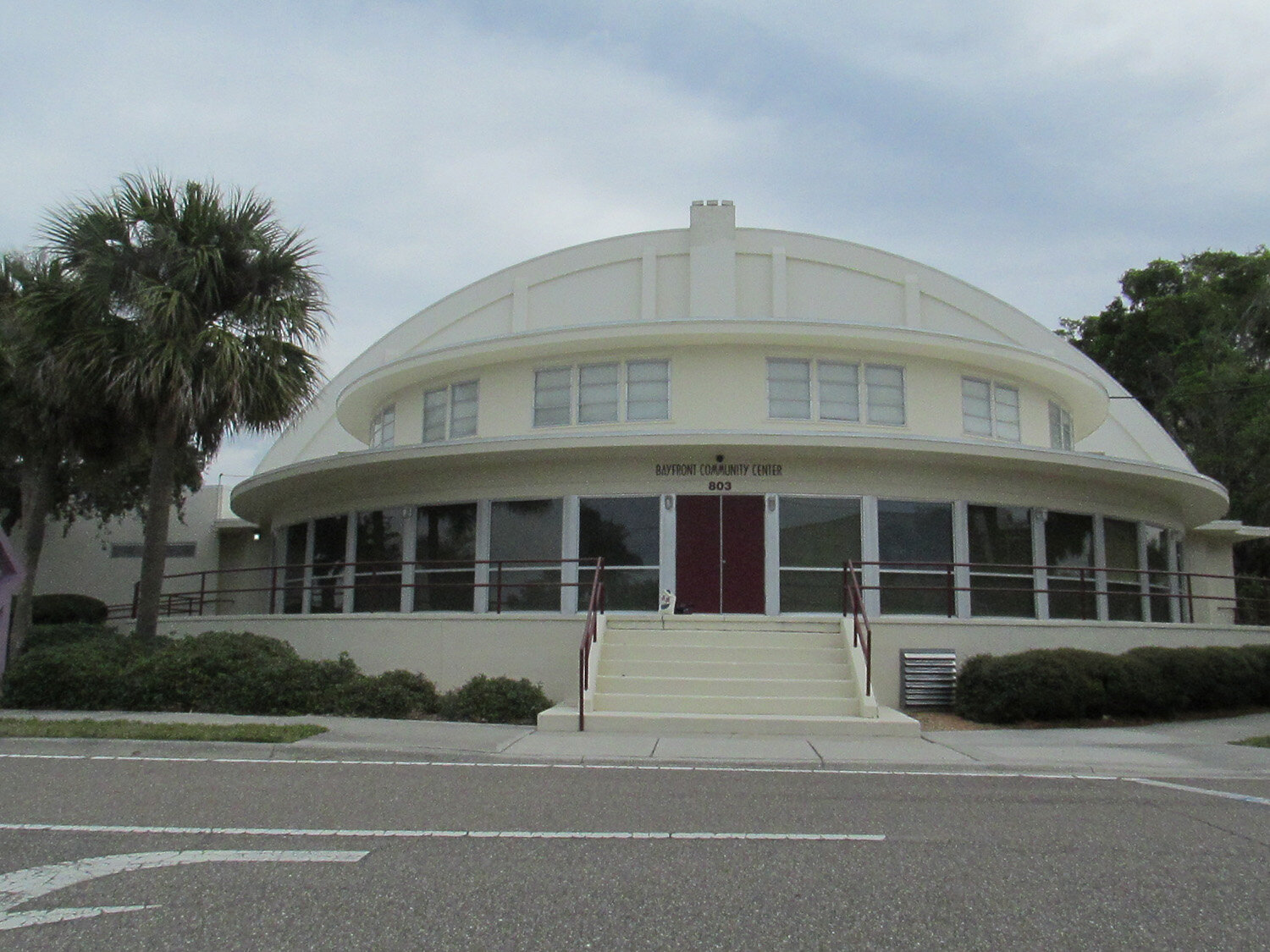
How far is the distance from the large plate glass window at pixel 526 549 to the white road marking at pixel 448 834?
10.9m

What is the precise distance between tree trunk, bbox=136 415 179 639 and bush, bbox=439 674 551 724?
537cm

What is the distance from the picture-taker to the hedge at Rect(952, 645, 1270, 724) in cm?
1530

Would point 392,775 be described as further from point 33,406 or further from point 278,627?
point 33,406

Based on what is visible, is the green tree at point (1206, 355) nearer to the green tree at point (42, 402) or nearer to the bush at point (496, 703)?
the bush at point (496, 703)

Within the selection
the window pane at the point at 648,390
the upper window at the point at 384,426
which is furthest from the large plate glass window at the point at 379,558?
Answer: the window pane at the point at 648,390

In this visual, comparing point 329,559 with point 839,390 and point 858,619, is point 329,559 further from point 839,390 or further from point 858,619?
point 858,619

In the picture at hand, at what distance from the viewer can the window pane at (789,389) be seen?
64.4ft

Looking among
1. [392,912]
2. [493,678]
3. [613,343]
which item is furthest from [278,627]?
[392,912]

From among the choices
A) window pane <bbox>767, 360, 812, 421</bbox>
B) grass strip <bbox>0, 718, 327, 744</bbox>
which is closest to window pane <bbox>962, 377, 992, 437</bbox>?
window pane <bbox>767, 360, 812, 421</bbox>

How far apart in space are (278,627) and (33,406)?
607 centimetres

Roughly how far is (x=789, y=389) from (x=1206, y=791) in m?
11.0

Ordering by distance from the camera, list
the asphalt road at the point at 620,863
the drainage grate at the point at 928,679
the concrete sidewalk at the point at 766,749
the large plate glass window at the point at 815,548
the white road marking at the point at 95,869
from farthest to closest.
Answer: the large plate glass window at the point at 815,548 < the drainage grate at the point at 928,679 < the concrete sidewalk at the point at 766,749 < the white road marking at the point at 95,869 < the asphalt road at the point at 620,863

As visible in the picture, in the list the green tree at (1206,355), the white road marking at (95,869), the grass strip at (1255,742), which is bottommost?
the white road marking at (95,869)

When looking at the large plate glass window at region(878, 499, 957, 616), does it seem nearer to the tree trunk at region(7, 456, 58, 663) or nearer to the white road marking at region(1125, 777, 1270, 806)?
the white road marking at region(1125, 777, 1270, 806)
